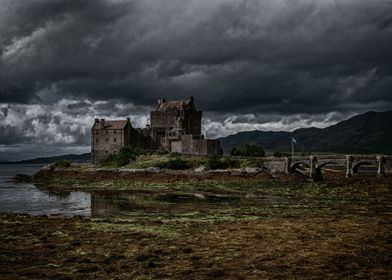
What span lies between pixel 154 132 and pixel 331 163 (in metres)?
48.7

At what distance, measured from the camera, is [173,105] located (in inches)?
4355

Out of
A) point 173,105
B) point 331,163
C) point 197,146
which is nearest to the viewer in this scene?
point 331,163

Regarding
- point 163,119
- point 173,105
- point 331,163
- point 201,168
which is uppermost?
point 173,105

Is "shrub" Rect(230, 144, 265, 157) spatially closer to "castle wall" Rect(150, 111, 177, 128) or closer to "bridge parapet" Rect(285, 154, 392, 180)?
"castle wall" Rect(150, 111, 177, 128)

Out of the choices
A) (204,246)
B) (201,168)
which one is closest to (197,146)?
(201,168)

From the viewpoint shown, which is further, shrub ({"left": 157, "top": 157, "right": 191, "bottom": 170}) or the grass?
shrub ({"left": 157, "top": 157, "right": 191, "bottom": 170})

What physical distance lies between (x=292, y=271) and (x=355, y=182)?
1776 inches

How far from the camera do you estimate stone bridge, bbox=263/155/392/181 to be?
70000mm

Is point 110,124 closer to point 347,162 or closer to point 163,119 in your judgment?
point 163,119

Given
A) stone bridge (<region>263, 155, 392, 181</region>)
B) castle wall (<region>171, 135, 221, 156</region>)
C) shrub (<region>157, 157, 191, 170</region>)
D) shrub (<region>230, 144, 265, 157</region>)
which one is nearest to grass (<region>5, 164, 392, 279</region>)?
stone bridge (<region>263, 155, 392, 181</region>)

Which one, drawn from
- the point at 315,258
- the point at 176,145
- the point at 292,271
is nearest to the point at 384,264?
the point at 315,258

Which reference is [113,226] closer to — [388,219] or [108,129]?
[388,219]

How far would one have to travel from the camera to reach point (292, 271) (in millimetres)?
Answer: 13820

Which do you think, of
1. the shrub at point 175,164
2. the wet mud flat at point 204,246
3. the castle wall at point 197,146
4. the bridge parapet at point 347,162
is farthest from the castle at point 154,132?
the wet mud flat at point 204,246
